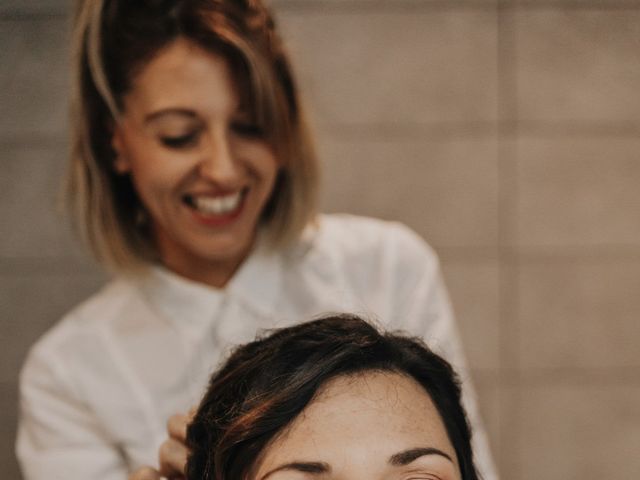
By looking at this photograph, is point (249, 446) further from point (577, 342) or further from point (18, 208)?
point (577, 342)

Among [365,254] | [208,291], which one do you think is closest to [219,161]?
[208,291]

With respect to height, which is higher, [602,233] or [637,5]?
[637,5]

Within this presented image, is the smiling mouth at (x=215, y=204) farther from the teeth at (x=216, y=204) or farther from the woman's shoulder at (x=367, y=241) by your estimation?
the woman's shoulder at (x=367, y=241)

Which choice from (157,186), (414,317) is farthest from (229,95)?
(414,317)

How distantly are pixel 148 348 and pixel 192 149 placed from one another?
1.15ft

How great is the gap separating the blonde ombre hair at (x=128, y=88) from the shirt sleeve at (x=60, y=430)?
8.3 inches

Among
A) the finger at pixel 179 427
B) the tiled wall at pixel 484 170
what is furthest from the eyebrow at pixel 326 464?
the tiled wall at pixel 484 170

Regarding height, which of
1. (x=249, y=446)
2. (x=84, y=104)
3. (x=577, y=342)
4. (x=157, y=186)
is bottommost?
(x=577, y=342)

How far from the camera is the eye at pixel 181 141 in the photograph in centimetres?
120

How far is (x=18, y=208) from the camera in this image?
200 centimetres

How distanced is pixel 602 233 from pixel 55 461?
4.89 feet

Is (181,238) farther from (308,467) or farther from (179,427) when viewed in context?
(308,467)

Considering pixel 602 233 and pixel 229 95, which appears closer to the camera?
pixel 229 95

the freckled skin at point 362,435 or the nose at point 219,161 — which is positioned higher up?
the nose at point 219,161
